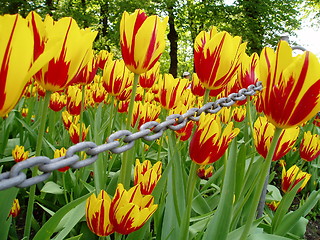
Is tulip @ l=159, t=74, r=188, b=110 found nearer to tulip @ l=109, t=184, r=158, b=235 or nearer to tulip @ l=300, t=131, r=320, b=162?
tulip @ l=300, t=131, r=320, b=162

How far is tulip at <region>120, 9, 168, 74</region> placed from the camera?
0.92 m

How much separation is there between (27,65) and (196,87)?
1675 mm

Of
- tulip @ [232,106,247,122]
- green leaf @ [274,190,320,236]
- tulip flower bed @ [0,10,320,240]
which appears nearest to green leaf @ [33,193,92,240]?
tulip flower bed @ [0,10,320,240]

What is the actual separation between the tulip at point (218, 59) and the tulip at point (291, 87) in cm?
32

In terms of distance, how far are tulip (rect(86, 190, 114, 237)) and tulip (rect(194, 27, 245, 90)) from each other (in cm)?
54

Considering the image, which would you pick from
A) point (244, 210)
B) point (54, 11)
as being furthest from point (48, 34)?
point (54, 11)

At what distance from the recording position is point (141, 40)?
3.05 ft

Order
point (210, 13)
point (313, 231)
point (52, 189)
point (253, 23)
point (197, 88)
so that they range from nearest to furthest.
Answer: point (52, 189) < point (197, 88) < point (313, 231) < point (253, 23) < point (210, 13)

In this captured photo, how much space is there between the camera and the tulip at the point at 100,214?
0.80 m

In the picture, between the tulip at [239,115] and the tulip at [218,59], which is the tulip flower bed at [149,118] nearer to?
the tulip at [218,59]

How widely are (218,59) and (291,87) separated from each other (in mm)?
402

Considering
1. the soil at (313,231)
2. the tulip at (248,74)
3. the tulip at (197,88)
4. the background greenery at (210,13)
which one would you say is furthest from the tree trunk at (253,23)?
the tulip at (248,74)

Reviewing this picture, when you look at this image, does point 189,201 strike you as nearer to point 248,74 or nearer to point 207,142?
point 207,142

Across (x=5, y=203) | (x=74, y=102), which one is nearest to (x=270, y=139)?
(x=5, y=203)
